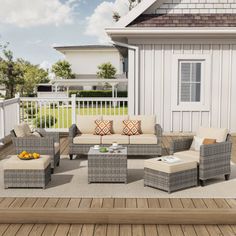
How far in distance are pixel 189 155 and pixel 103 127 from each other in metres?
2.59

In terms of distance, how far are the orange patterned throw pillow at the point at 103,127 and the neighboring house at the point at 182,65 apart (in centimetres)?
253

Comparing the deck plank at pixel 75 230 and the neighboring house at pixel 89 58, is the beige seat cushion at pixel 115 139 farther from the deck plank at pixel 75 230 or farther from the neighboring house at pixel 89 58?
the neighboring house at pixel 89 58

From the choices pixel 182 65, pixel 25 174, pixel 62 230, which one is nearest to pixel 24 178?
pixel 25 174

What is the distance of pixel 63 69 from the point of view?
37438 millimetres

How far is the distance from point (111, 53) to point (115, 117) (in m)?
31.4

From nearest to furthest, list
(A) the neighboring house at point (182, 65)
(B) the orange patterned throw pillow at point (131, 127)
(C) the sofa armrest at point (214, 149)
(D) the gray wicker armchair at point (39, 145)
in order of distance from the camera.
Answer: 1. (C) the sofa armrest at point (214, 149)
2. (D) the gray wicker armchair at point (39, 145)
3. (B) the orange patterned throw pillow at point (131, 127)
4. (A) the neighboring house at point (182, 65)

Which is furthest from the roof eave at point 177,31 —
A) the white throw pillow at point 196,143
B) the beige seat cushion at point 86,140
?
the white throw pillow at point 196,143

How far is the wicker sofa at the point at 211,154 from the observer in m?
6.23

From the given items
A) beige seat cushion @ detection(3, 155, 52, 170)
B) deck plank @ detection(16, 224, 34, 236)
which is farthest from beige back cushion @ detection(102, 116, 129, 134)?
deck plank @ detection(16, 224, 34, 236)

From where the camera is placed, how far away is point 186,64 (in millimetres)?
11141

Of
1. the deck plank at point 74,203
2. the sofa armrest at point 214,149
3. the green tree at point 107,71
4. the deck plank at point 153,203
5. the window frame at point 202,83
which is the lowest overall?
the deck plank at point 153,203

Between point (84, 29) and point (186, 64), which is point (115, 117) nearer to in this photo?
point (186, 64)

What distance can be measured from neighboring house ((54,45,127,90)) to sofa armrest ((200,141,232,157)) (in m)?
32.9

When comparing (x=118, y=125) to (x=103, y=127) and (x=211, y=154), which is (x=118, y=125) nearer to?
(x=103, y=127)
